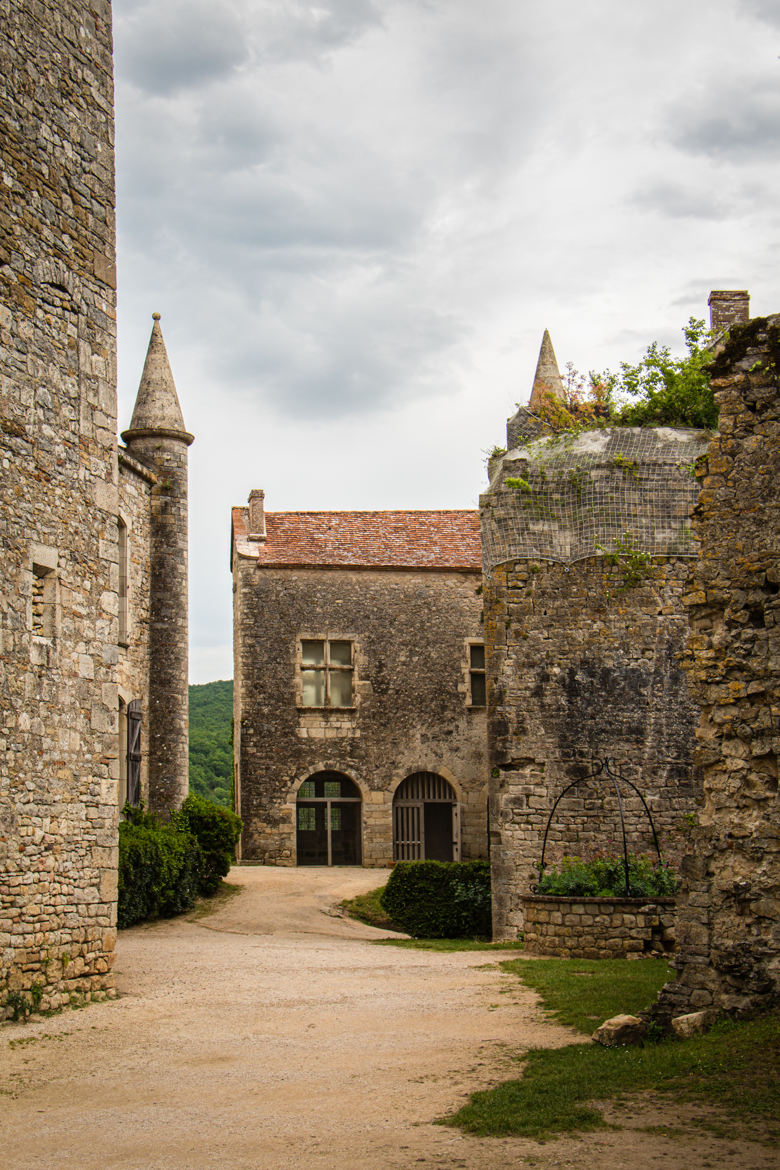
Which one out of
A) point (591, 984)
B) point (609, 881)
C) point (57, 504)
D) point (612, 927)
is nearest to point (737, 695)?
point (591, 984)

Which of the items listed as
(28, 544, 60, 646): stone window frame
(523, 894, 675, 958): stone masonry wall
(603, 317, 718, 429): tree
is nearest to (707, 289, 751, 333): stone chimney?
(603, 317, 718, 429): tree

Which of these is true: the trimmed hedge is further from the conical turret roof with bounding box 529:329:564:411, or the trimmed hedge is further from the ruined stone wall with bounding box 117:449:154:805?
the conical turret roof with bounding box 529:329:564:411

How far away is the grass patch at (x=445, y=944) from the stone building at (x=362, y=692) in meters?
9.30

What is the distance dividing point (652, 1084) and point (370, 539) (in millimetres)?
19835

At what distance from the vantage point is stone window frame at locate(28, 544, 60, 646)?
31.3 ft

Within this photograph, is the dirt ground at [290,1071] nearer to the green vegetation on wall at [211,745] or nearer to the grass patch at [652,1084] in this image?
the grass patch at [652,1084]

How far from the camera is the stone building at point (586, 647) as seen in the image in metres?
14.1

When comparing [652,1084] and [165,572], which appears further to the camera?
[165,572]

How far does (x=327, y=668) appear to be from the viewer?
24.3 metres

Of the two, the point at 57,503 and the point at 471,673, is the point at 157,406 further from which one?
the point at 471,673

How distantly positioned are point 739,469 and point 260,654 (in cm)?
1757

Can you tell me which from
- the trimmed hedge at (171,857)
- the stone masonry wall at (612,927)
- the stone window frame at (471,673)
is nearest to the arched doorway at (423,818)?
the stone window frame at (471,673)

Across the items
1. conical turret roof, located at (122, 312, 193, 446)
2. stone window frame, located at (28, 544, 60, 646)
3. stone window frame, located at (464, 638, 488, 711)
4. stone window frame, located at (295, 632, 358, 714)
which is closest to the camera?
stone window frame, located at (28, 544, 60, 646)

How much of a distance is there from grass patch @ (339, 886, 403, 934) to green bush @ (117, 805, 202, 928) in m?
2.36
